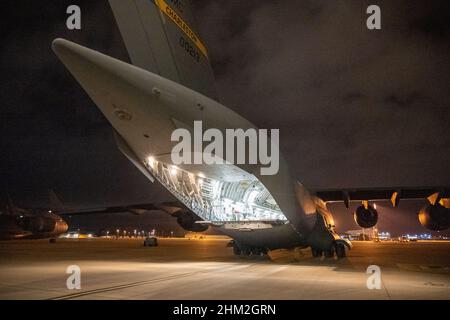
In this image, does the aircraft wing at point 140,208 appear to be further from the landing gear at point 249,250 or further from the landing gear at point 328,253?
the landing gear at point 328,253

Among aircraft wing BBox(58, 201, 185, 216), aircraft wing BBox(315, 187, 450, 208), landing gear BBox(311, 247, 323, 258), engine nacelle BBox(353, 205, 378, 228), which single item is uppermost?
aircraft wing BBox(315, 187, 450, 208)

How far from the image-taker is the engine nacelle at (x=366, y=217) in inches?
868

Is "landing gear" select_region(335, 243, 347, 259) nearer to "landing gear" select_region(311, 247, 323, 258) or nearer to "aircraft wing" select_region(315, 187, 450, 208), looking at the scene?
"landing gear" select_region(311, 247, 323, 258)

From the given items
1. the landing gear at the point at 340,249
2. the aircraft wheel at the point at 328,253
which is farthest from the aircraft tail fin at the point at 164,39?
the landing gear at the point at 340,249

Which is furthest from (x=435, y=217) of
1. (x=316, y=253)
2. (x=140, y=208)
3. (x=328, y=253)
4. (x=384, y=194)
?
(x=140, y=208)

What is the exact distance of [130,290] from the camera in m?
7.45

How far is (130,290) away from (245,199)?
8.61m

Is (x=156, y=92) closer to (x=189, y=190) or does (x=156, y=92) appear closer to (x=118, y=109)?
(x=118, y=109)

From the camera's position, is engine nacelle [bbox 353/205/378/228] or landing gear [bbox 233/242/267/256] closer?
landing gear [bbox 233/242/267/256]

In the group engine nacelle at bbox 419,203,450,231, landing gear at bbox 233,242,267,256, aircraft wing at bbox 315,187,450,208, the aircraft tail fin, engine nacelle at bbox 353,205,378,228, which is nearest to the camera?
the aircraft tail fin

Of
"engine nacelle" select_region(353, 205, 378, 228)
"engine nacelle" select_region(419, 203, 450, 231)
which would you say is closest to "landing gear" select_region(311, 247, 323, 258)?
"engine nacelle" select_region(353, 205, 378, 228)

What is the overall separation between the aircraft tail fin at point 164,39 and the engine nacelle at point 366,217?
1381 cm

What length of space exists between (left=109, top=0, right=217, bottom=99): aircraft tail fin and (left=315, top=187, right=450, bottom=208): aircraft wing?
39.1ft

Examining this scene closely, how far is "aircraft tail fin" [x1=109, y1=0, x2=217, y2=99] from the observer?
368 inches
